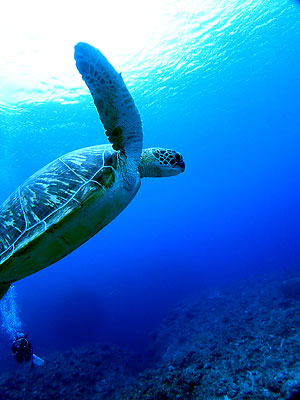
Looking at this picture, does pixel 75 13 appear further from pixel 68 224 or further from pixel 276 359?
pixel 276 359

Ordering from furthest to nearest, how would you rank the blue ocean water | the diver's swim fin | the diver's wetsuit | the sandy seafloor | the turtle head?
the blue ocean water, the diver's swim fin, the diver's wetsuit, the turtle head, the sandy seafloor

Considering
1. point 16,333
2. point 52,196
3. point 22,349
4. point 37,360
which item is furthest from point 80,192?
point 16,333

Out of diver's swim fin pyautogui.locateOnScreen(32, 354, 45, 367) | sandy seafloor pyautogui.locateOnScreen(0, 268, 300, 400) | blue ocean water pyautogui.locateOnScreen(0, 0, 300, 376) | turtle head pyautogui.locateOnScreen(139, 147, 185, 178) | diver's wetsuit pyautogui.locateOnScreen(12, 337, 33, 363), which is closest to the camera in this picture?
sandy seafloor pyautogui.locateOnScreen(0, 268, 300, 400)

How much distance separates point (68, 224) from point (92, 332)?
555 inches

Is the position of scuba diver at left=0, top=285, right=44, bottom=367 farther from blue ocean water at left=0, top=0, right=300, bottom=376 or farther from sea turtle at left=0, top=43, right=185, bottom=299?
sea turtle at left=0, top=43, right=185, bottom=299

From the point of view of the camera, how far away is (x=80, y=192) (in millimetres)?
2258

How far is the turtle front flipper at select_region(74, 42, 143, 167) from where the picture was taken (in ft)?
6.69

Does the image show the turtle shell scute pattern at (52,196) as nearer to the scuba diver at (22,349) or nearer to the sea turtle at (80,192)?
the sea turtle at (80,192)

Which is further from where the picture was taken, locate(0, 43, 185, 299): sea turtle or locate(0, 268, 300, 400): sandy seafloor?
locate(0, 268, 300, 400): sandy seafloor

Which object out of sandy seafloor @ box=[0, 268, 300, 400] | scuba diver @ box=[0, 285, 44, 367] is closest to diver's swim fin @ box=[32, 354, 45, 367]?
scuba diver @ box=[0, 285, 44, 367]

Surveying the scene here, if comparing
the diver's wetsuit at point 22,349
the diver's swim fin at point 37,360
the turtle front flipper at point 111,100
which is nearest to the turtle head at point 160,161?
the turtle front flipper at point 111,100

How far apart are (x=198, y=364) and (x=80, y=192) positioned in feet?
10.6

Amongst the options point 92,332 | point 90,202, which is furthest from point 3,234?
point 92,332

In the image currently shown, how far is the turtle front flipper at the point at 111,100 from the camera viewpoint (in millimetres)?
2039
